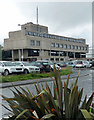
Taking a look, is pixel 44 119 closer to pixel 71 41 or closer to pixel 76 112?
pixel 76 112

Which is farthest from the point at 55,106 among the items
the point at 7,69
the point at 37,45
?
the point at 37,45

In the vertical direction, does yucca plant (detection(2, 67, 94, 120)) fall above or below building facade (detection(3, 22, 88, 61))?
below

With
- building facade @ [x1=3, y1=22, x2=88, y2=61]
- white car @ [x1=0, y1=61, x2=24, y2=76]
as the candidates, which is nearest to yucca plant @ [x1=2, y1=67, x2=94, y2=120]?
white car @ [x1=0, y1=61, x2=24, y2=76]

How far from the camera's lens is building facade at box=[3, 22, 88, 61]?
Result: 216ft

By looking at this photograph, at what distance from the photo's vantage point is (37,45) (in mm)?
68688

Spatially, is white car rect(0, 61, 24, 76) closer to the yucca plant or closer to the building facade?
the yucca plant

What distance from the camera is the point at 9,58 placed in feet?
246

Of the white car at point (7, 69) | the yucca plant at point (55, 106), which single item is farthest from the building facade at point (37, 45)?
the yucca plant at point (55, 106)

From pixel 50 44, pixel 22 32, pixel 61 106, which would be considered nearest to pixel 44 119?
pixel 61 106

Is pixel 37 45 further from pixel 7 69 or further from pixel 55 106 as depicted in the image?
pixel 55 106

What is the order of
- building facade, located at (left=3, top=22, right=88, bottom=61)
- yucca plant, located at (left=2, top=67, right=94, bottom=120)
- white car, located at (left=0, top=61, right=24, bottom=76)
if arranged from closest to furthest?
yucca plant, located at (left=2, top=67, right=94, bottom=120)
white car, located at (left=0, top=61, right=24, bottom=76)
building facade, located at (left=3, top=22, right=88, bottom=61)

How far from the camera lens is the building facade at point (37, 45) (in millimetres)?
65938

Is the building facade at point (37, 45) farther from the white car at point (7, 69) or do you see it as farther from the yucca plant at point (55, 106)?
the yucca plant at point (55, 106)

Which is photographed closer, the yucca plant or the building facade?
the yucca plant
